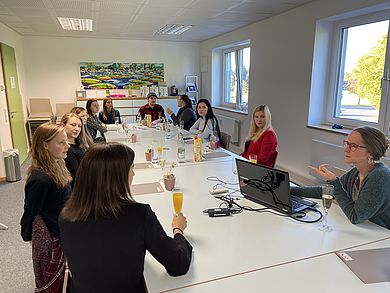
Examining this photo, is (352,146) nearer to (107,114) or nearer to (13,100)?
(107,114)

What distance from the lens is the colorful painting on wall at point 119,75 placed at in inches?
288

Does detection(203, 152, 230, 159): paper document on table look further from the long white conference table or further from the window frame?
the window frame

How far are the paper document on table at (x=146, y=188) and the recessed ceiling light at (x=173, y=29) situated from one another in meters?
4.22

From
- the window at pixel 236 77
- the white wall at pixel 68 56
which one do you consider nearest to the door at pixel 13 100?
the white wall at pixel 68 56

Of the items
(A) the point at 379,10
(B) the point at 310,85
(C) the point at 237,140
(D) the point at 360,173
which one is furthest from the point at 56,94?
(D) the point at 360,173

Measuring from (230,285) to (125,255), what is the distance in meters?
0.40

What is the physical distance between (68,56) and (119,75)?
4.02ft

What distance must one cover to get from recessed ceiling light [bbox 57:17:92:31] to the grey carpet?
2995 mm

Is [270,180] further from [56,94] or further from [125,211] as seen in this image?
[56,94]

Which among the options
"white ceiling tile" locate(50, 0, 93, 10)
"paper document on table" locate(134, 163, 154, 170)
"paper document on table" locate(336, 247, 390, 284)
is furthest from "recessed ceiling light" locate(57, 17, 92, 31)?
"paper document on table" locate(336, 247, 390, 284)

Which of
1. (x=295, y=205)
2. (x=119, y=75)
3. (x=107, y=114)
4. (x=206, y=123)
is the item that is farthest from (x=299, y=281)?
(x=119, y=75)

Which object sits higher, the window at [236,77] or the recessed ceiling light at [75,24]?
the recessed ceiling light at [75,24]

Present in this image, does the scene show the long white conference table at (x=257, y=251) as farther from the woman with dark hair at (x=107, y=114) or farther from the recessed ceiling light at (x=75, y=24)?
the recessed ceiling light at (x=75, y=24)

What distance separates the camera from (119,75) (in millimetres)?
7531
